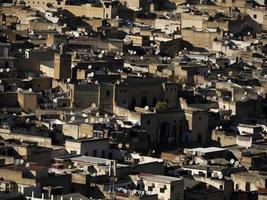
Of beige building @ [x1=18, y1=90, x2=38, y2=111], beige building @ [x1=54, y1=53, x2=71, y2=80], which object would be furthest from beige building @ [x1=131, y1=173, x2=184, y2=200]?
beige building @ [x1=54, y1=53, x2=71, y2=80]

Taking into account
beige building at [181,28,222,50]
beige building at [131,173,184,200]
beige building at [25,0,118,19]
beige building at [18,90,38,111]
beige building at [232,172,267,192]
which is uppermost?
beige building at [131,173,184,200]

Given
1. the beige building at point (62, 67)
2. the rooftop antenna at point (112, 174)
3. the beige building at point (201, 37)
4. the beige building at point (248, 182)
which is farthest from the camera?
the beige building at point (201, 37)

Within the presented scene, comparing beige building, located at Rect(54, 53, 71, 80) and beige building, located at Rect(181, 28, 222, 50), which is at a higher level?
beige building, located at Rect(54, 53, 71, 80)

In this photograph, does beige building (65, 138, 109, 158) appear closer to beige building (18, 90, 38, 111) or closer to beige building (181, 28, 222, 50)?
beige building (18, 90, 38, 111)

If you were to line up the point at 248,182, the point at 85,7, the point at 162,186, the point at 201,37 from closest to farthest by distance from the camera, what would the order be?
the point at 162,186
the point at 248,182
the point at 201,37
the point at 85,7

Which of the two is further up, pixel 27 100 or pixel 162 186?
pixel 162 186

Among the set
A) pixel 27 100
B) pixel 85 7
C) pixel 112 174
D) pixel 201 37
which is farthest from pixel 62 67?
pixel 85 7

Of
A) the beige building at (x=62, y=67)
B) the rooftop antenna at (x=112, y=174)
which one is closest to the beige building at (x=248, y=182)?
the rooftop antenna at (x=112, y=174)

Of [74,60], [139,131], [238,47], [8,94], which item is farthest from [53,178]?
[238,47]

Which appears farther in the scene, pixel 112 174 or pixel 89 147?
pixel 89 147

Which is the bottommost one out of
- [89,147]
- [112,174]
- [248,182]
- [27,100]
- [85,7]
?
[85,7]

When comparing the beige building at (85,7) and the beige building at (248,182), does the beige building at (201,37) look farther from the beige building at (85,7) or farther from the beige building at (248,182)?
the beige building at (248,182)

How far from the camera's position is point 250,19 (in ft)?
257

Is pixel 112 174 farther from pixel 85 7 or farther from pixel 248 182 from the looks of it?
pixel 85 7
